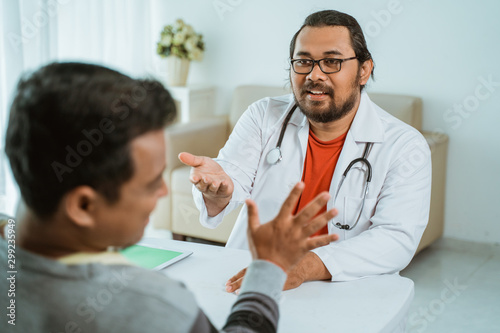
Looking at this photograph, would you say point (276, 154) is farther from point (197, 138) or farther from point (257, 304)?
point (197, 138)

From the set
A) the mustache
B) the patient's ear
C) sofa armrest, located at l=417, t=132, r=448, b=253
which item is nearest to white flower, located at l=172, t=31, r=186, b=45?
sofa armrest, located at l=417, t=132, r=448, b=253

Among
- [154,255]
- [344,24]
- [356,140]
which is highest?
[344,24]

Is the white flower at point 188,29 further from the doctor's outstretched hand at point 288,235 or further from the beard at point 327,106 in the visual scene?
the doctor's outstretched hand at point 288,235

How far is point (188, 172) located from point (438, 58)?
5.17ft

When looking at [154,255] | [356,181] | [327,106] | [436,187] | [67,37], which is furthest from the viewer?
[67,37]

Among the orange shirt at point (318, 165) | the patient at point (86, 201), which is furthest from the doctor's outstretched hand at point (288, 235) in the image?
the orange shirt at point (318, 165)

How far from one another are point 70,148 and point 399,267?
3.66ft

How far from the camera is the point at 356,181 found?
178 centimetres

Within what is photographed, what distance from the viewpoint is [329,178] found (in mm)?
1877

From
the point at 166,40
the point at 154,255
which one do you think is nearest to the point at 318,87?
the point at 154,255

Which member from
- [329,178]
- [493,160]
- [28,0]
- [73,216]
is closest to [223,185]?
[329,178]

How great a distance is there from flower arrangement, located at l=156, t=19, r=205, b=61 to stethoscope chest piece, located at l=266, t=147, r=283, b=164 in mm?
2170

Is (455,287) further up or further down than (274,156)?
further down

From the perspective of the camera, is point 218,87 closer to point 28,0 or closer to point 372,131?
point 28,0
